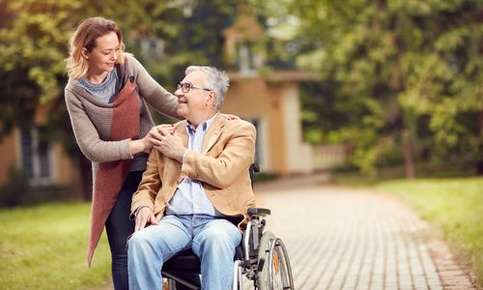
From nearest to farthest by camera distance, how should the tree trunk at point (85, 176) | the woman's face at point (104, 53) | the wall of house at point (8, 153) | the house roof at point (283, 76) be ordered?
the woman's face at point (104, 53) < the tree trunk at point (85, 176) < the wall of house at point (8, 153) < the house roof at point (283, 76)

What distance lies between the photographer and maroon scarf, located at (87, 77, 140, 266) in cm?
427

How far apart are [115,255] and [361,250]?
4.66 metres

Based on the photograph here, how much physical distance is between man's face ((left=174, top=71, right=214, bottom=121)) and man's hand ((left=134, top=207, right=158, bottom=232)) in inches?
19.9

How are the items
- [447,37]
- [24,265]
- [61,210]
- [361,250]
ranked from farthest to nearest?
[447,37] → [61,210] → [361,250] → [24,265]

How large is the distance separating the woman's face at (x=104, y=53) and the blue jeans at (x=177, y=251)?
84 centimetres

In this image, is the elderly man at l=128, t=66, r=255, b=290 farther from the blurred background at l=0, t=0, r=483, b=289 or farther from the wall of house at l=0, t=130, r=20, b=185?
the wall of house at l=0, t=130, r=20, b=185

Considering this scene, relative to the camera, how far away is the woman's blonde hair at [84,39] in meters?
4.17

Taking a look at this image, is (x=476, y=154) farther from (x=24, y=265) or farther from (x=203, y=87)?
(x=203, y=87)

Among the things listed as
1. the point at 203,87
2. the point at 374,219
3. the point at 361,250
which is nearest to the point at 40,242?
the point at 361,250

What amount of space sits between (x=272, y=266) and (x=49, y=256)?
4.57 metres

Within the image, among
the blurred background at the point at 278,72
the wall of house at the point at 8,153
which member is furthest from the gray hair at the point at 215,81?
the wall of house at the point at 8,153

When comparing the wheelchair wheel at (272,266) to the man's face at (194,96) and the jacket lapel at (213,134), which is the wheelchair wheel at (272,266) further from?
the man's face at (194,96)

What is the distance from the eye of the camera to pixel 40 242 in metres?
9.41

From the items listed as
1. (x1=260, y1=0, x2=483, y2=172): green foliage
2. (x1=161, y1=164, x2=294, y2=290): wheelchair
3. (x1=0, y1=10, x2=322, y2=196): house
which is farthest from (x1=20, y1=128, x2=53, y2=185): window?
(x1=161, y1=164, x2=294, y2=290): wheelchair
